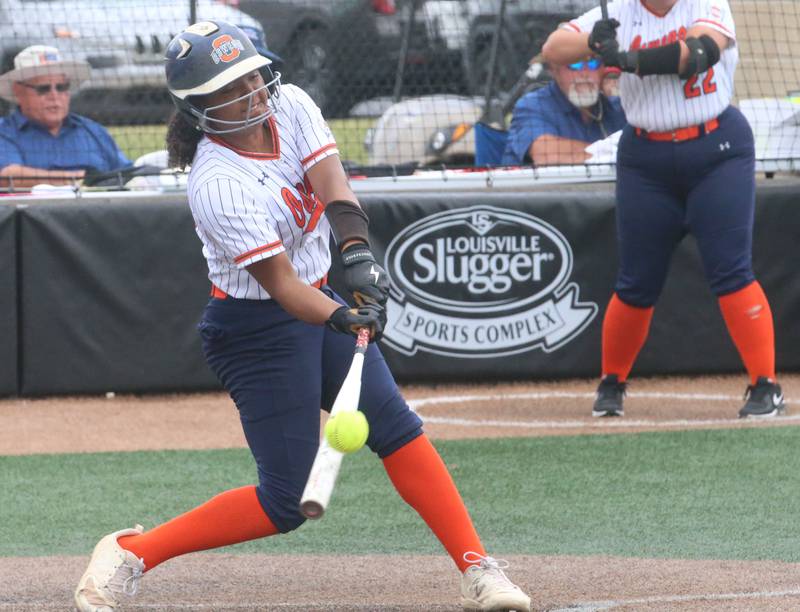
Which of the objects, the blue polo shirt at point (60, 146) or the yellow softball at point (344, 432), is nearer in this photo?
the yellow softball at point (344, 432)

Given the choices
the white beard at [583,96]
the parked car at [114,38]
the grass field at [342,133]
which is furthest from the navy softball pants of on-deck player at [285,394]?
the grass field at [342,133]

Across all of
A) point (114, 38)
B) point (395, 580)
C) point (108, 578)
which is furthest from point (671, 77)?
point (114, 38)

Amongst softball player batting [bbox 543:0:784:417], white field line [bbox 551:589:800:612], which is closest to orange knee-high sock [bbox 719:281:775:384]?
softball player batting [bbox 543:0:784:417]

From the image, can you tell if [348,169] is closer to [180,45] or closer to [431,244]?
[431,244]

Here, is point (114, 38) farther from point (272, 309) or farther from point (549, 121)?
point (272, 309)

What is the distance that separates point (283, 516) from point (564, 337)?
3.66m

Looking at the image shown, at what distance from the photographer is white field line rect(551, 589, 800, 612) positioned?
362cm

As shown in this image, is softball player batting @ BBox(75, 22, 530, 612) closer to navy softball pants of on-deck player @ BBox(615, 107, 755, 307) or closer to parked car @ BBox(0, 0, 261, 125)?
navy softball pants of on-deck player @ BBox(615, 107, 755, 307)

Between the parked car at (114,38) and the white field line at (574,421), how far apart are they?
3.15m

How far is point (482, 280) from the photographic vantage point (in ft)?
23.4

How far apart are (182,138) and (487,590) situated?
140cm

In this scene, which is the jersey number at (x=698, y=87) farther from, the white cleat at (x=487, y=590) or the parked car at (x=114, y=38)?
the parked car at (x=114, y=38)

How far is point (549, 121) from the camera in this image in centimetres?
783

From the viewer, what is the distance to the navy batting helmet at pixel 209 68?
356 cm
